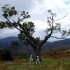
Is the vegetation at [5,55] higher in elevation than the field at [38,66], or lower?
higher

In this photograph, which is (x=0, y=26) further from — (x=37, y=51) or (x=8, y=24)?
(x=37, y=51)

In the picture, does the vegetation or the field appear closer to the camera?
the field

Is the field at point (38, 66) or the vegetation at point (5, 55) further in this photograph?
the vegetation at point (5, 55)

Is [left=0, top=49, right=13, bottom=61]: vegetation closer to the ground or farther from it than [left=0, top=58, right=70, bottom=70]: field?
farther from it

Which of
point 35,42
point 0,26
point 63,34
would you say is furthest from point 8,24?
point 63,34

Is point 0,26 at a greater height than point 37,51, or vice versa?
point 0,26

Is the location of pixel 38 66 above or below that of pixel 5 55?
below

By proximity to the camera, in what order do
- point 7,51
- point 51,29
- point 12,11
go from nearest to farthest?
point 12,11
point 51,29
point 7,51

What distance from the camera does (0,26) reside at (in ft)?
172

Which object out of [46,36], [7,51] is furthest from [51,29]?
[7,51]

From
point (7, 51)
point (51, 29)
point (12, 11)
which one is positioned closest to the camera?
point (12, 11)

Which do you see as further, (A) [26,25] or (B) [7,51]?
(B) [7,51]

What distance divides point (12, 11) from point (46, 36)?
655 centimetres

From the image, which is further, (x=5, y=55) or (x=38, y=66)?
(x=5, y=55)
